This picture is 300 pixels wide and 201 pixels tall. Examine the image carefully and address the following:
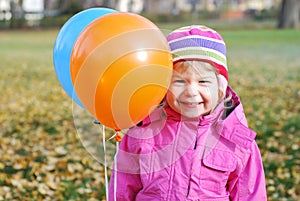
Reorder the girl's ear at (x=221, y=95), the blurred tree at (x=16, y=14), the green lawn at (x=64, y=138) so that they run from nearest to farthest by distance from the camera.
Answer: the girl's ear at (x=221, y=95), the green lawn at (x=64, y=138), the blurred tree at (x=16, y=14)

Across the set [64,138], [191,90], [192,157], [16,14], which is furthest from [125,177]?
[16,14]

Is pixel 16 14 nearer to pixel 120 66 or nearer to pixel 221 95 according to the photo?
pixel 221 95

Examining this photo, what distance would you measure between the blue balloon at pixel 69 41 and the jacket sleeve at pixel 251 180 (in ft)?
2.36

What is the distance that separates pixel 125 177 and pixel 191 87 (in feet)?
1.64

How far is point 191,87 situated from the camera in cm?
211

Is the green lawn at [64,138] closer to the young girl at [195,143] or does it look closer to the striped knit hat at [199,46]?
the young girl at [195,143]

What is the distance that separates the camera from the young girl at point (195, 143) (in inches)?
84.0

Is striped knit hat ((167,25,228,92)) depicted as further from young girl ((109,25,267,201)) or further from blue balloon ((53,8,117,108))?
blue balloon ((53,8,117,108))

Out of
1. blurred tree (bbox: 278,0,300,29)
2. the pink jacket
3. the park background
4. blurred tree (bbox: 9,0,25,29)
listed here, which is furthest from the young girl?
blurred tree (bbox: 9,0,25,29)

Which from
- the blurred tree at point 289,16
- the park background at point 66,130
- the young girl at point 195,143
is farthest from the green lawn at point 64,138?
the blurred tree at point 289,16

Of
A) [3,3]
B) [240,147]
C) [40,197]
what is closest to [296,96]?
[40,197]

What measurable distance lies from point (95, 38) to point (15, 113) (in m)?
5.49

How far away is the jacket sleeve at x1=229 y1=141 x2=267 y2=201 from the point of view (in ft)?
7.50

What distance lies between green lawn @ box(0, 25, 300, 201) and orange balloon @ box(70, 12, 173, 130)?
2.33m
